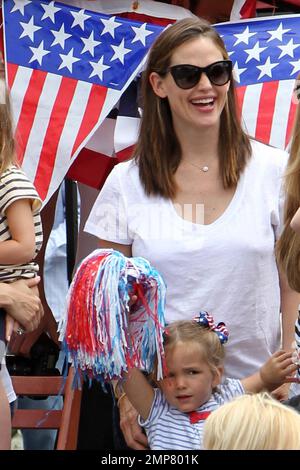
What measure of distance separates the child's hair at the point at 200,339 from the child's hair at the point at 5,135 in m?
0.80

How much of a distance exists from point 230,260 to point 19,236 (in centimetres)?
67

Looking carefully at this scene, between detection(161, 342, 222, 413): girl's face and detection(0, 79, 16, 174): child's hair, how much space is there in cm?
85

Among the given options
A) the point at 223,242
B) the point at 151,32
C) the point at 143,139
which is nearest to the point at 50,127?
the point at 151,32

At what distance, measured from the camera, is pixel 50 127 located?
4.59 meters

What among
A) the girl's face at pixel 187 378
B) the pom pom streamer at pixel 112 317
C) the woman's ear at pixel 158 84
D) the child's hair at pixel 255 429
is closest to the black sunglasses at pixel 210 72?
the woman's ear at pixel 158 84

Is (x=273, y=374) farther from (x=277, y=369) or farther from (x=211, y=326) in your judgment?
(x=211, y=326)

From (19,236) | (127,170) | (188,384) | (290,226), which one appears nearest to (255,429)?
(188,384)

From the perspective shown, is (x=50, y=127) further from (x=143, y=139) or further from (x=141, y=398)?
(x=141, y=398)

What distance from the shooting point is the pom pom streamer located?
3010 mm


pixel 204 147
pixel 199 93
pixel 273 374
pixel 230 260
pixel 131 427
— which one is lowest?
pixel 131 427

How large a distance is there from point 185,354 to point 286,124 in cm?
161

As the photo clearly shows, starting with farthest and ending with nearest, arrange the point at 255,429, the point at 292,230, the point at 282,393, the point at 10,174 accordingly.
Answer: the point at 10,174 → the point at 282,393 → the point at 292,230 → the point at 255,429

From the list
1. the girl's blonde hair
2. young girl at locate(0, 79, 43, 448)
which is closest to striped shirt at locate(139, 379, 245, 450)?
the girl's blonde hair

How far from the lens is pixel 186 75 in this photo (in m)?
3.63
